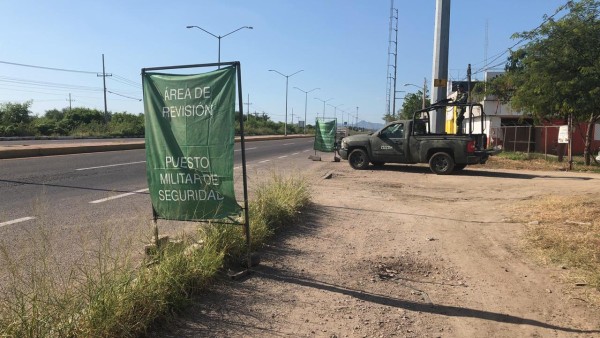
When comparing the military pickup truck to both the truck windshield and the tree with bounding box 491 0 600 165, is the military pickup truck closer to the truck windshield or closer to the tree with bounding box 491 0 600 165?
the truck windshield

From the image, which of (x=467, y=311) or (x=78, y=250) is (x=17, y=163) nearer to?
(x=78, y=250)

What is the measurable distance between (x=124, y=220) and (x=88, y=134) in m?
52.8

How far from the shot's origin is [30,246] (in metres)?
5.46

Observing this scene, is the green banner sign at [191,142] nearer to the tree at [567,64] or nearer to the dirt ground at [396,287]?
the dirt ground at [396,287]

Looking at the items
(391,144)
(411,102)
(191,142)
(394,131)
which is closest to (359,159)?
(391,144)

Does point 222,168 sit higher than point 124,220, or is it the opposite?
point 222,168

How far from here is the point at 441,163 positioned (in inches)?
630

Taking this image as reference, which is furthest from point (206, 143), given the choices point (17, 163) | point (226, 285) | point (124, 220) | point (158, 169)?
point (17, 163)

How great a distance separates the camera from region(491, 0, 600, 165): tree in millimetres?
16797

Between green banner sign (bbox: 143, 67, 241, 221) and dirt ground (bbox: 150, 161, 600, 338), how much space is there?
918 millimetres

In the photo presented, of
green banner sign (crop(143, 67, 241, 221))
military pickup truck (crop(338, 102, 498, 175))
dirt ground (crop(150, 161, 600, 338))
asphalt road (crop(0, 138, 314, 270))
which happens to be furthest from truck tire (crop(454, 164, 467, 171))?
green banner sign (crop(143, 67, 241, 221))

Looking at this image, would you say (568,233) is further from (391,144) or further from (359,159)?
(359,159)

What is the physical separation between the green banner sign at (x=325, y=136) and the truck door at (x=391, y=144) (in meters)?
6.06

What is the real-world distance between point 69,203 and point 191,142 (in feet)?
16.2
